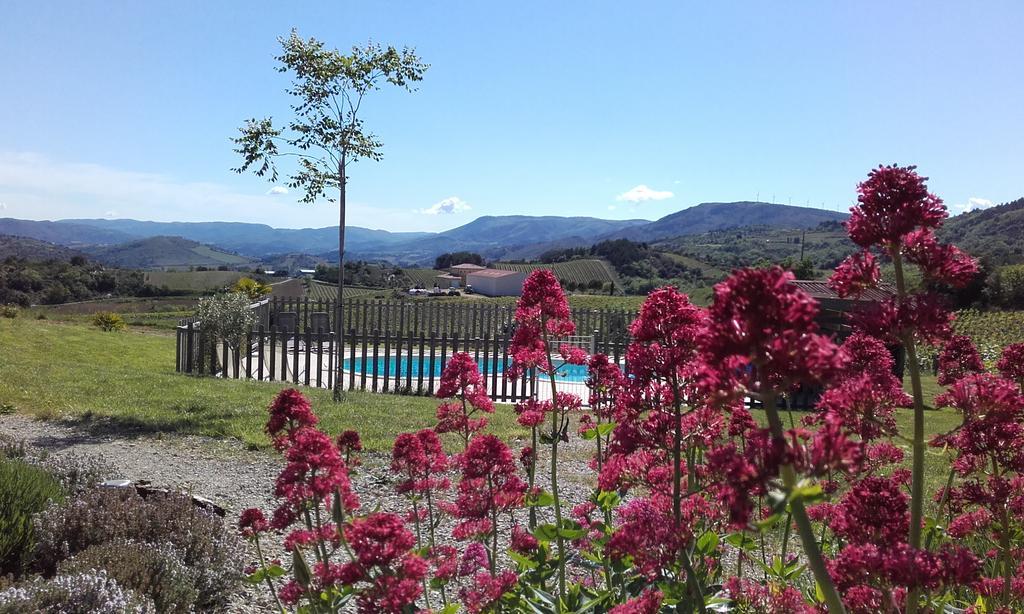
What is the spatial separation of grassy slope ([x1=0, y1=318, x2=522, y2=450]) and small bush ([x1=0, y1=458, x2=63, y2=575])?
10.4 ft

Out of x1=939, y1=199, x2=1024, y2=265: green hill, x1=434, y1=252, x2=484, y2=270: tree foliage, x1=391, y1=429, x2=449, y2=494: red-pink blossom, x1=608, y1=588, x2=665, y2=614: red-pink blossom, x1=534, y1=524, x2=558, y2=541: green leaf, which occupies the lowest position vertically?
x1=534, y1=524, x2=558, y2=541: green leaf

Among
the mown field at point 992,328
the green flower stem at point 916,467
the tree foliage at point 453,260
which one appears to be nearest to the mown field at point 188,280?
the tree foliage at point 453,260

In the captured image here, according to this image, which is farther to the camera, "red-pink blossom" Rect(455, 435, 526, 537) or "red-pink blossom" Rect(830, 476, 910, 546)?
"red-pink blossom" Rect(455, 435, 526, 537)

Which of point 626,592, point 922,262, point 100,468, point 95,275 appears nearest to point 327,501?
point 626,592

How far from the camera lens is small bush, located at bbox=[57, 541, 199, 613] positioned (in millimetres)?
3549

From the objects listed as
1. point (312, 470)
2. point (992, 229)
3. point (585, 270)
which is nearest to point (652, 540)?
point (312, 470)

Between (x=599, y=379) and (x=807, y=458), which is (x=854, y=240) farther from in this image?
(x=599, y=379)

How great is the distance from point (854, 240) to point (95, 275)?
94.1 m

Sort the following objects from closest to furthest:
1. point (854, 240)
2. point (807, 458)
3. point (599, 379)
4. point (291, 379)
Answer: point (807, 458), point (854, 240), point (599, 379), point (291, 379)

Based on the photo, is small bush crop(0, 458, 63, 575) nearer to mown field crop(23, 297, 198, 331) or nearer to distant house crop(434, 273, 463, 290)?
mown field crop(23, 297, 198, 331)

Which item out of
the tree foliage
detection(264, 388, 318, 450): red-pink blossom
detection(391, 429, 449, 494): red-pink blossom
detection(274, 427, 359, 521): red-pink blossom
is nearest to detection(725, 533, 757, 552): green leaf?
detection(391, 429, 449, 494): red-pink blossom

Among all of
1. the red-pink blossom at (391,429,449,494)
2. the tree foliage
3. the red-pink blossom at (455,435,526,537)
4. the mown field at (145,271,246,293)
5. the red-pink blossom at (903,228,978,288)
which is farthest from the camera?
the tree foliage

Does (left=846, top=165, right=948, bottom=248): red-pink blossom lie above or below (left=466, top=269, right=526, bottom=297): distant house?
above

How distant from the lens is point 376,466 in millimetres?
7059
